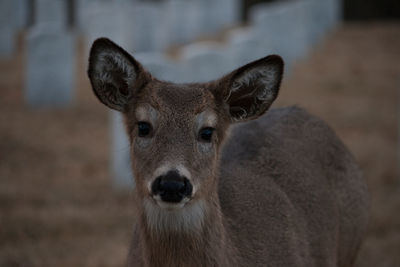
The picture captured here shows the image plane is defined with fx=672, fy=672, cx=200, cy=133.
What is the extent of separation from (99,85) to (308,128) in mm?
1917

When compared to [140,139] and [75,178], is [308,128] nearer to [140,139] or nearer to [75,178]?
[140,139]

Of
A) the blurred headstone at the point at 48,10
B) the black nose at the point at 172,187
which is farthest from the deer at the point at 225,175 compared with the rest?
the blurred headstone at the point at 48,10

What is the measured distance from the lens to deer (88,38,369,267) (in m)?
3.91

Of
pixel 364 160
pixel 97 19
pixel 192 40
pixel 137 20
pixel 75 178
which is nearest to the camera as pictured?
pixel 75 178

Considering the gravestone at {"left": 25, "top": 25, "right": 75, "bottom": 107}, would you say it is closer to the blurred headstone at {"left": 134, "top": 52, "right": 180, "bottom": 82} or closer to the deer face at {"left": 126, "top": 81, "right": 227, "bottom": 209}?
the blurred headstone at {"left": 134, "top": 52, "right": 180, "bottom": 82}

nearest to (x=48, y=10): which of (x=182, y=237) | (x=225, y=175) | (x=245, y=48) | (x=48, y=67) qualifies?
(x=48, y=67)

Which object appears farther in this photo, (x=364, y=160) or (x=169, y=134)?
(x=364, y=160)

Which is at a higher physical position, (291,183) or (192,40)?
(291,183)

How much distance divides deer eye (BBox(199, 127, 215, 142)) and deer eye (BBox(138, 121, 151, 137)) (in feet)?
1.02

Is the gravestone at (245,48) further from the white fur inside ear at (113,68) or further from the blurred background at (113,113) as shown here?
the white fur inside ear at (113,68)

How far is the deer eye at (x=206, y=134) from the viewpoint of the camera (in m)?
4.01

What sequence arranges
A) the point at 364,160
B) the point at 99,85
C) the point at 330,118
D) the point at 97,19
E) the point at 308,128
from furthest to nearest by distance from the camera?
the point at 97,19 → the point at 330,118 → the point at 364,160 → the point at 308,128 → the point at 99,85

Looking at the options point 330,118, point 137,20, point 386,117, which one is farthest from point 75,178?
point 137,20

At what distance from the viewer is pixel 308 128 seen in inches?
212
